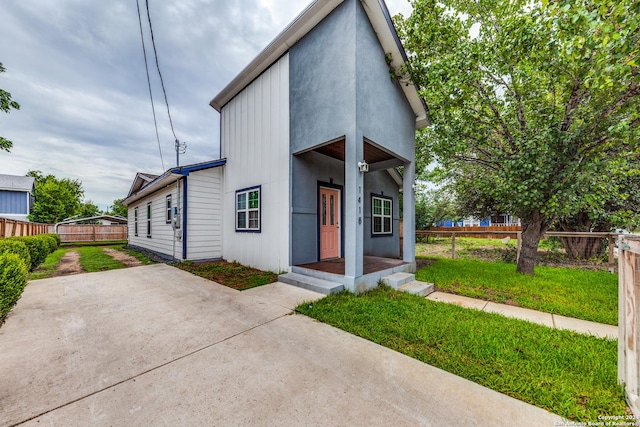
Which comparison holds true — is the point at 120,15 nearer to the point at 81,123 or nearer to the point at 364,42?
the point at 364,42

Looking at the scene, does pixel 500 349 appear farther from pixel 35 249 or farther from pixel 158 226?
pixel 158 226

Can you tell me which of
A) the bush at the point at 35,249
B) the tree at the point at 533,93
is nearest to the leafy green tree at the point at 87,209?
the bush at the point at 35,249

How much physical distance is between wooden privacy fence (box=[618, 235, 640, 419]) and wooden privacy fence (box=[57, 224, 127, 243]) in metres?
25.0

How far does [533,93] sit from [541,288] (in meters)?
4.44

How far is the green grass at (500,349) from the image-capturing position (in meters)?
1.86

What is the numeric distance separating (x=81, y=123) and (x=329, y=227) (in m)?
13.4

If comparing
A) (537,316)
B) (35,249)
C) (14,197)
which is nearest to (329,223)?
(537,316)

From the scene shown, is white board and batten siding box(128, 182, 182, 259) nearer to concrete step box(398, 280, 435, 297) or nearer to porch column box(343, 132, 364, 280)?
porch column box(343, 132, 364, 280)

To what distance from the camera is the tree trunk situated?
19.6ft

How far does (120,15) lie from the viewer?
5.88 m

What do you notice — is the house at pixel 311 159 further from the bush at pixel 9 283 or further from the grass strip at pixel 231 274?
the bush at pixel 9 283

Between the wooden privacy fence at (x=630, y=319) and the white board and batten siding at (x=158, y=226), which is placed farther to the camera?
the white board and batten siding at (x=158, y=226)

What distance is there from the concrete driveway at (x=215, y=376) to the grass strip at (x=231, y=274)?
5.04 ft

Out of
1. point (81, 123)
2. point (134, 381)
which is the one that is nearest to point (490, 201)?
point (134, 381)
